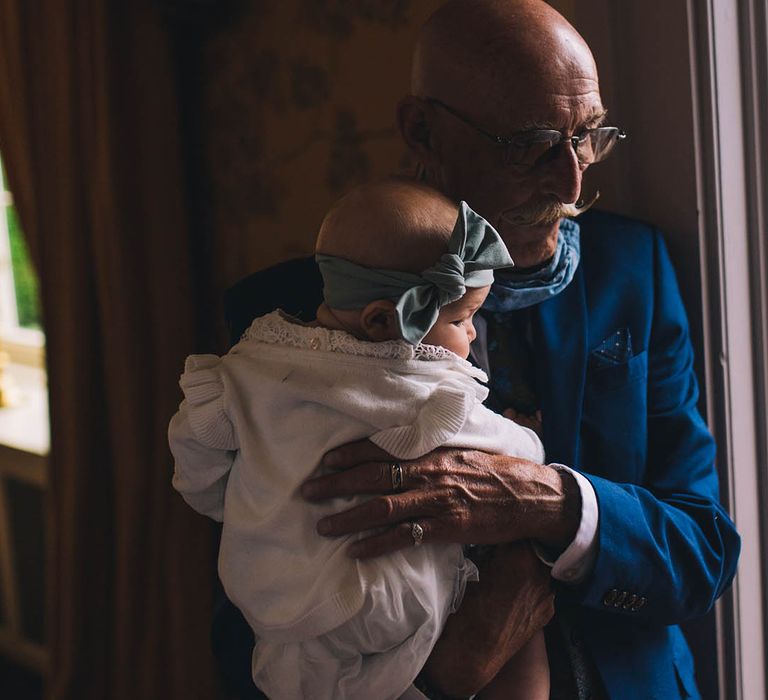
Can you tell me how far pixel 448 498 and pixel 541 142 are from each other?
543 mm

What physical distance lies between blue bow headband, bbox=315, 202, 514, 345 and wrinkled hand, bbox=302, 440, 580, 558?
7.9 inches

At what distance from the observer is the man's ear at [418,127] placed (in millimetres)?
1420

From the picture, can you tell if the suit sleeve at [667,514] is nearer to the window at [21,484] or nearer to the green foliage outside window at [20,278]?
the window at [21,484]

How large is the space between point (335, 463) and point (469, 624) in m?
0.31

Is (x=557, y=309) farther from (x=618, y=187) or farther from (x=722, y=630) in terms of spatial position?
(x=722, y=630)

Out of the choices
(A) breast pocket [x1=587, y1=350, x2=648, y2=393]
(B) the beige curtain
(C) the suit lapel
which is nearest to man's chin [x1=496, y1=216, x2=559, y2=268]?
(C) the suit lapel

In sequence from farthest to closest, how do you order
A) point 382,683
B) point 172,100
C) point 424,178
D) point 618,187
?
point 172,100 → point 618,187 → point 424,178 → point 382,683

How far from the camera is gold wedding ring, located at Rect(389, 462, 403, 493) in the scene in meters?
1.17

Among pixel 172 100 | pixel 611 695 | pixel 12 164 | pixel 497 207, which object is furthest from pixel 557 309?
pixel 12 164

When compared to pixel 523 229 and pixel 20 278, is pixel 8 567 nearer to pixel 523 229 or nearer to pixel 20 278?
pixel 20 278

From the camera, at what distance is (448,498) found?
1.19 metres

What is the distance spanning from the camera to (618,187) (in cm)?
161

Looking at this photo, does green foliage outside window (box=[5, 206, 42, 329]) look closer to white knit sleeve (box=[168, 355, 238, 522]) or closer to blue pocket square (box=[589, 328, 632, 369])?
white knit sleeve (box=[168, 355, 238, 522])

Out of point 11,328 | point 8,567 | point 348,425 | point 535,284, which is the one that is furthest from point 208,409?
point 11,328
